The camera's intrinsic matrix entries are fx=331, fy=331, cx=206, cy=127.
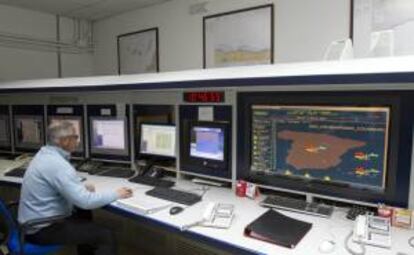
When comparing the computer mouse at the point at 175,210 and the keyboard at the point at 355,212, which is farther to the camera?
the computer mouse at the point at 175,210

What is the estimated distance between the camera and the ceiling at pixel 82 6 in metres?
3.86

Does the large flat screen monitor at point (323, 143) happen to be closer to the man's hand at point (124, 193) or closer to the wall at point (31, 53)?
the man's hand at point (124, 193)

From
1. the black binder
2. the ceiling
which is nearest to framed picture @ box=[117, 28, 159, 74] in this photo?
the ceiling

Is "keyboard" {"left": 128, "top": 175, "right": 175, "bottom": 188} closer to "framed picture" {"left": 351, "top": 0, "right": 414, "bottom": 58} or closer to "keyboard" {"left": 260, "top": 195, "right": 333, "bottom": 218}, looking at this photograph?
"keyboard" {"left": 260, "top": 195, "right": 333, "bottom": 218}

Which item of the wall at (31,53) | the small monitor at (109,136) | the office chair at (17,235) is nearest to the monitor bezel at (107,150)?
the small monitor at (109,136)

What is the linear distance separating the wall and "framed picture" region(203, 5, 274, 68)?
80.9 inches

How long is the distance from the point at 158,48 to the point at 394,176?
317 cm

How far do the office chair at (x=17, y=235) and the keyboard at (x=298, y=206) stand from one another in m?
1.22

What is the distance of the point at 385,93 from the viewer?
5.21ft

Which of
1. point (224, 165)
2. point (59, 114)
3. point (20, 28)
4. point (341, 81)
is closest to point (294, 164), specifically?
point (224, 165)

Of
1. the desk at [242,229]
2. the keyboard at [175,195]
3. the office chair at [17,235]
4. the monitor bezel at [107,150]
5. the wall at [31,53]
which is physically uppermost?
the wall at [31,53]

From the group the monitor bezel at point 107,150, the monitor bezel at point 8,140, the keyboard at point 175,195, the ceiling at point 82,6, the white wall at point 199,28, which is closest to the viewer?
the keyboard at point 175,195

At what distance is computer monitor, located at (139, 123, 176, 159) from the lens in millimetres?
2426

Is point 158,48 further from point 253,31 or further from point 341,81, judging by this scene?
point 341,81
